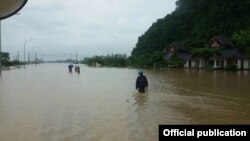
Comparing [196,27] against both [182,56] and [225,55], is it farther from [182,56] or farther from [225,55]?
[225,55]

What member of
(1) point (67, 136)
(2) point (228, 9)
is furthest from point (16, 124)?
(2) point (228, 9)

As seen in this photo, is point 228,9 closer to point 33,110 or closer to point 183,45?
point 183,45

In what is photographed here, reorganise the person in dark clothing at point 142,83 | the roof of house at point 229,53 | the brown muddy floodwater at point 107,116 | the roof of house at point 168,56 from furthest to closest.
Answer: the roof of house at point 168,56 < the roof of house at point 229,53 < the person in dark clothing at point 142,83 < the brown muddy floodwater at point 107,116

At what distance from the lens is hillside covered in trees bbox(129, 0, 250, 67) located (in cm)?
6500

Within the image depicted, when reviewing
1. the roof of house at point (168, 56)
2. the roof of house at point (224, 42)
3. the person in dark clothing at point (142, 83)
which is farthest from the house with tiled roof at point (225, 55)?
the person in dark clothing at point (142, 83)

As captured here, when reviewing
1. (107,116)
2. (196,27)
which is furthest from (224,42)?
(107,116)

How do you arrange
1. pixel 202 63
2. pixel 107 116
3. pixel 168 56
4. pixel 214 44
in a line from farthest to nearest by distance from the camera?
pixel 168 56 < pixel 202 63 < pixel 214 44 < pixel 107 116

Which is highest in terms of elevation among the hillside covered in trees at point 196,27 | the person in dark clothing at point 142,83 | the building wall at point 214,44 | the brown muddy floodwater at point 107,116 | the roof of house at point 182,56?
the hillside covered in trees at point 196,27

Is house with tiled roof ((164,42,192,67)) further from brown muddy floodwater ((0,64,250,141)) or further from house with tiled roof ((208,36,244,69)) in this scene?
brown muddy floodwater ((0,64,250,141))

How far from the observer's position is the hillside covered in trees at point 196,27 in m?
65.0

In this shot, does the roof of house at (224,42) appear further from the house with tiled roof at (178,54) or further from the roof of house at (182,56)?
the roof of house at (182,56)

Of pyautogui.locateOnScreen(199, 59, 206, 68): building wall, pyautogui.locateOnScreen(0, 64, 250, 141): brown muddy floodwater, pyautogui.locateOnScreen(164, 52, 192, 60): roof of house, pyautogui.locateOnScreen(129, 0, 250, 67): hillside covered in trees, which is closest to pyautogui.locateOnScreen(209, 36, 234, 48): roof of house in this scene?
pyautogui.locateOnScreen(129, 0, 250, 67): hillside covered in trees

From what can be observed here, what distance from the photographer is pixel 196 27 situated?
76250mm

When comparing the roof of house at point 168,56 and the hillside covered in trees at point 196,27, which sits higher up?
the hillside covered in trees at point 196,27
